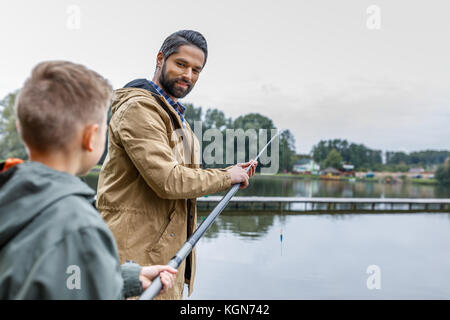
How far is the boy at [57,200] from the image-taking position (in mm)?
868

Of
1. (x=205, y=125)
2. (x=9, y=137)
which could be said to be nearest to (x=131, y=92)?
(x=9, y=137)

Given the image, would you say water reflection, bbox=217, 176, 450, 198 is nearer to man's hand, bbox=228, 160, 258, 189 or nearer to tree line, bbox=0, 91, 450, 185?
tree line, bbox=0, 91, 450, 185

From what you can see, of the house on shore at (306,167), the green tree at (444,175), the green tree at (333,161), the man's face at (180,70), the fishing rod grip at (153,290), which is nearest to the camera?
the fishing rod grip at (153,290)

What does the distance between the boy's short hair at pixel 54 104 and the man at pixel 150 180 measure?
2.46ft

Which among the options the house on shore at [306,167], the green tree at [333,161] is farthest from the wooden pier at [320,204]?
the green tree at [333,161]

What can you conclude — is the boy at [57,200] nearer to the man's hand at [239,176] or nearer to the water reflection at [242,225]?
the man's hand at [239,176]

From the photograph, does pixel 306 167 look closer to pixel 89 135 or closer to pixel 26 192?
pixel 89 135

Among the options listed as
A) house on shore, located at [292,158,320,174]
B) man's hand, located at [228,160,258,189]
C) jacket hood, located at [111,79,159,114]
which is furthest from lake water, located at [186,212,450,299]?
house on shore, located at [292,158,320,174]

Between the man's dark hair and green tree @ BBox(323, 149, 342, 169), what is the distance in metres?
98.9

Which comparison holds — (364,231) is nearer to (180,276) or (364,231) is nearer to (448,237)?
(448,237)

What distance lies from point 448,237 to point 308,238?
6691 millimetres

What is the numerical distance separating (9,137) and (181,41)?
4914 centimetres

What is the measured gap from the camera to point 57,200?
2.97 feet
